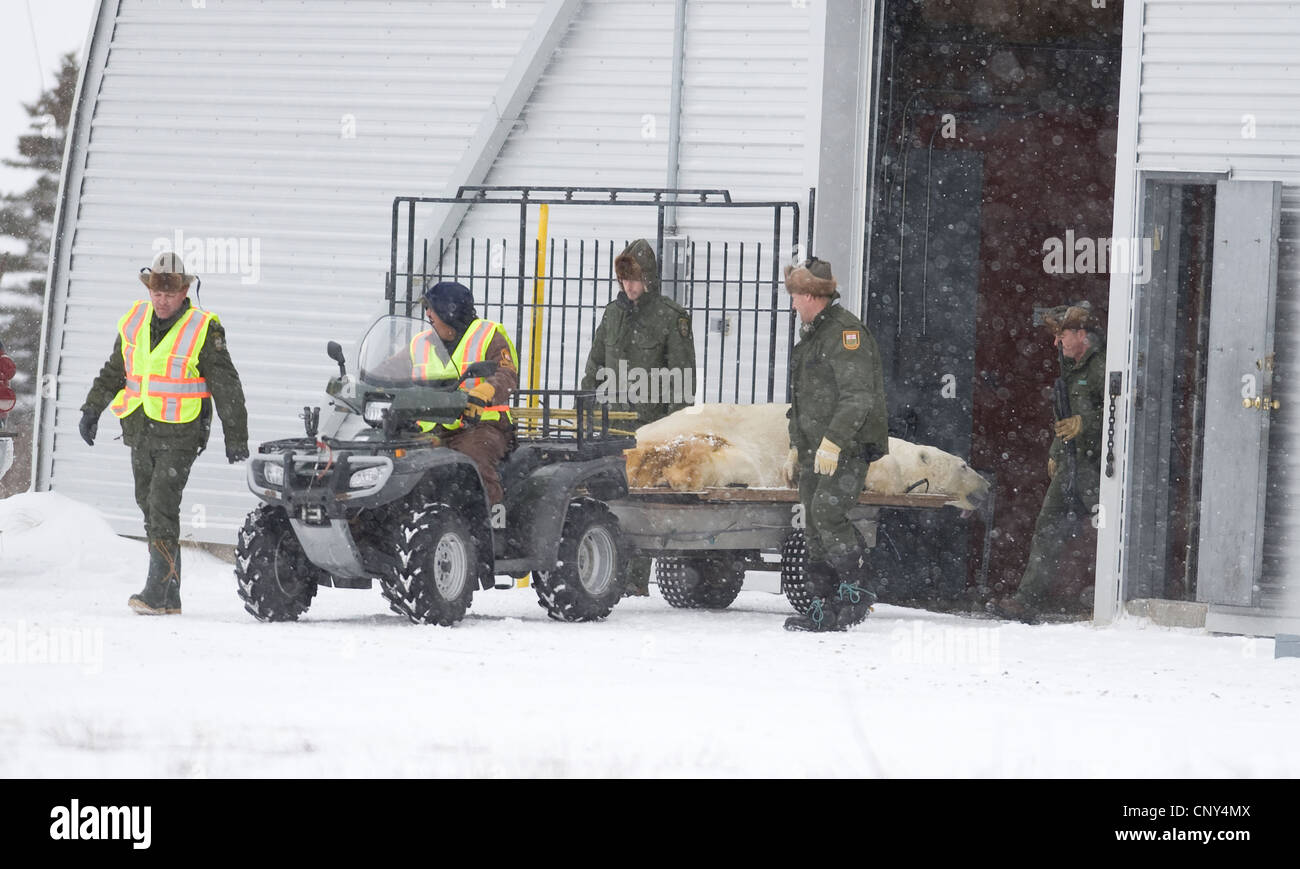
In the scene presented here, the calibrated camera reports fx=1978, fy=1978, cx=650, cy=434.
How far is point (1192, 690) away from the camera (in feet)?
26.5

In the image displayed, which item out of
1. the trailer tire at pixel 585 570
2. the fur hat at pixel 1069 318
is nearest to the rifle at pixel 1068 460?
the fur hat at pixel 1069 318

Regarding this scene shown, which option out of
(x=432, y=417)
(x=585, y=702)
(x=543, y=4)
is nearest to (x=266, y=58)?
(x=543, y=4)

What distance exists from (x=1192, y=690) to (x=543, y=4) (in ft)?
23.9

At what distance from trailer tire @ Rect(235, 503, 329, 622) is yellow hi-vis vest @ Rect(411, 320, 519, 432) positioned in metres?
0.86

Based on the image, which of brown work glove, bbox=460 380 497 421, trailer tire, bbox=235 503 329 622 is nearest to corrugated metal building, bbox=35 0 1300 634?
brown work glove, bbox=460 380 497 421

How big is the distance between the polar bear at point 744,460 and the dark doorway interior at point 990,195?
8.67 ft

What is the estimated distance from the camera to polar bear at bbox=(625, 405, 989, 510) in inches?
414

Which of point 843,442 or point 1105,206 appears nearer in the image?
point 843,442

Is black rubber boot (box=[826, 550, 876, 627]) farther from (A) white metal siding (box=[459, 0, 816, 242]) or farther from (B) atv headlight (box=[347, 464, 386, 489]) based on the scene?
(A) white metal siding (box=[459, 0, 816, 242])

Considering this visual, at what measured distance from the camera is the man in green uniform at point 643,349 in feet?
38.4

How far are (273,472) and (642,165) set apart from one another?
457 centimetres

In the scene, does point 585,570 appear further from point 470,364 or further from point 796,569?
point 470,364
